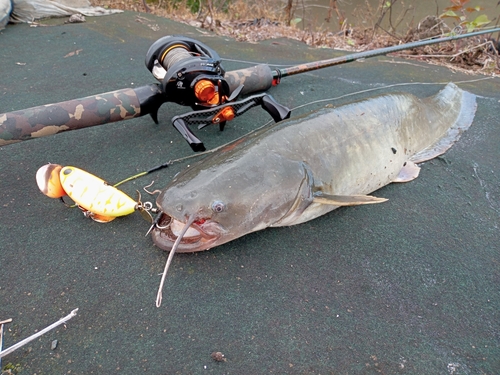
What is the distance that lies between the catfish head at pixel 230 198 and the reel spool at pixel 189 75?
0.44m

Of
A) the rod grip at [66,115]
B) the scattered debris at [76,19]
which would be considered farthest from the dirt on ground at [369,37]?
the rod grip at [66,115]

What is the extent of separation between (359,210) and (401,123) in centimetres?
67

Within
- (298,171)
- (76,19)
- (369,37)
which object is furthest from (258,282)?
(369,37)

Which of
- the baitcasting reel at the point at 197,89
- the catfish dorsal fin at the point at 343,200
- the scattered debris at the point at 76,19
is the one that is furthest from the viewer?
the scattered debris at the point at 76,19

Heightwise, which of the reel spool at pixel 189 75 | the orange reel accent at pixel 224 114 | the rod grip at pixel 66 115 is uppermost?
the reel spool at pixel 189 75

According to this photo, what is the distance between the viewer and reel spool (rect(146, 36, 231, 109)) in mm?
1881

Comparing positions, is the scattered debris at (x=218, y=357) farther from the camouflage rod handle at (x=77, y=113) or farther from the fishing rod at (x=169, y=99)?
the camouflage rod handle at (x=77, y=113)

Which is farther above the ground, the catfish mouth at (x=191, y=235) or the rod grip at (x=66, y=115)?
the rod grip at (x=66, y=115)

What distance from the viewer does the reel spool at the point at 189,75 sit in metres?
1.88

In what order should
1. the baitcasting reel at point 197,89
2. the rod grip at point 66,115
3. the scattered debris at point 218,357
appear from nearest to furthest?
the scattered debris at point 218,357 < the rod grip at point 66,115 < the baitcasting reel at point 197,89

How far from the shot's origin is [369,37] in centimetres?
462

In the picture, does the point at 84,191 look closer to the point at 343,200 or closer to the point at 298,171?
the point at 298,171

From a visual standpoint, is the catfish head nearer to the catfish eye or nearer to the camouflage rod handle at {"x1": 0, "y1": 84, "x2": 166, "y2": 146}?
the catfish eye

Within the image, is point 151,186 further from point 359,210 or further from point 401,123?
Result: point 401,123
